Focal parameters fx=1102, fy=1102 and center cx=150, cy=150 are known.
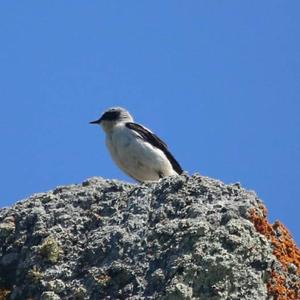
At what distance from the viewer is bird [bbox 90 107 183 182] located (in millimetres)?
17438

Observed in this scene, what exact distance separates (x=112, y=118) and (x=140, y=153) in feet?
6.49

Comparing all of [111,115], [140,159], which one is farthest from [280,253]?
[111,115]

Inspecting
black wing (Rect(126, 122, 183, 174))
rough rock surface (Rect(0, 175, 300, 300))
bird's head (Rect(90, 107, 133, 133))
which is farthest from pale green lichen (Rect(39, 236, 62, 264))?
bird's head (Rect(90, 107, 133, 133))

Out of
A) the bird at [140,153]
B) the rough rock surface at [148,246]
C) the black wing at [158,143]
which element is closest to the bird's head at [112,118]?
the bird at [140,153]

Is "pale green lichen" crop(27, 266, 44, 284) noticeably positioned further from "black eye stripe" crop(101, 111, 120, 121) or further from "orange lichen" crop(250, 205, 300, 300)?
"black eye stripe" crop(101, 111, 120, 121)

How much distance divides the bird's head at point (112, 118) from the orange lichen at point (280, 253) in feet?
29.8

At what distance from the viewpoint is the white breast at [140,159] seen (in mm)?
17422

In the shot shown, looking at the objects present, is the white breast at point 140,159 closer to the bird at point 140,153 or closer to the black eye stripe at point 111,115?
the bird at point 140,153

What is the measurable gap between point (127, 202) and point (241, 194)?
1082 mm

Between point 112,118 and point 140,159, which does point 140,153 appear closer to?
point 140,159

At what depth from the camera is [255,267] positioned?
931 cm

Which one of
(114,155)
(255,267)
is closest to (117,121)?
(114,155)

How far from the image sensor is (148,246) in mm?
9500

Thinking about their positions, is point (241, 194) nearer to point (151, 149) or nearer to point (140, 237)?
point (140, 237)
